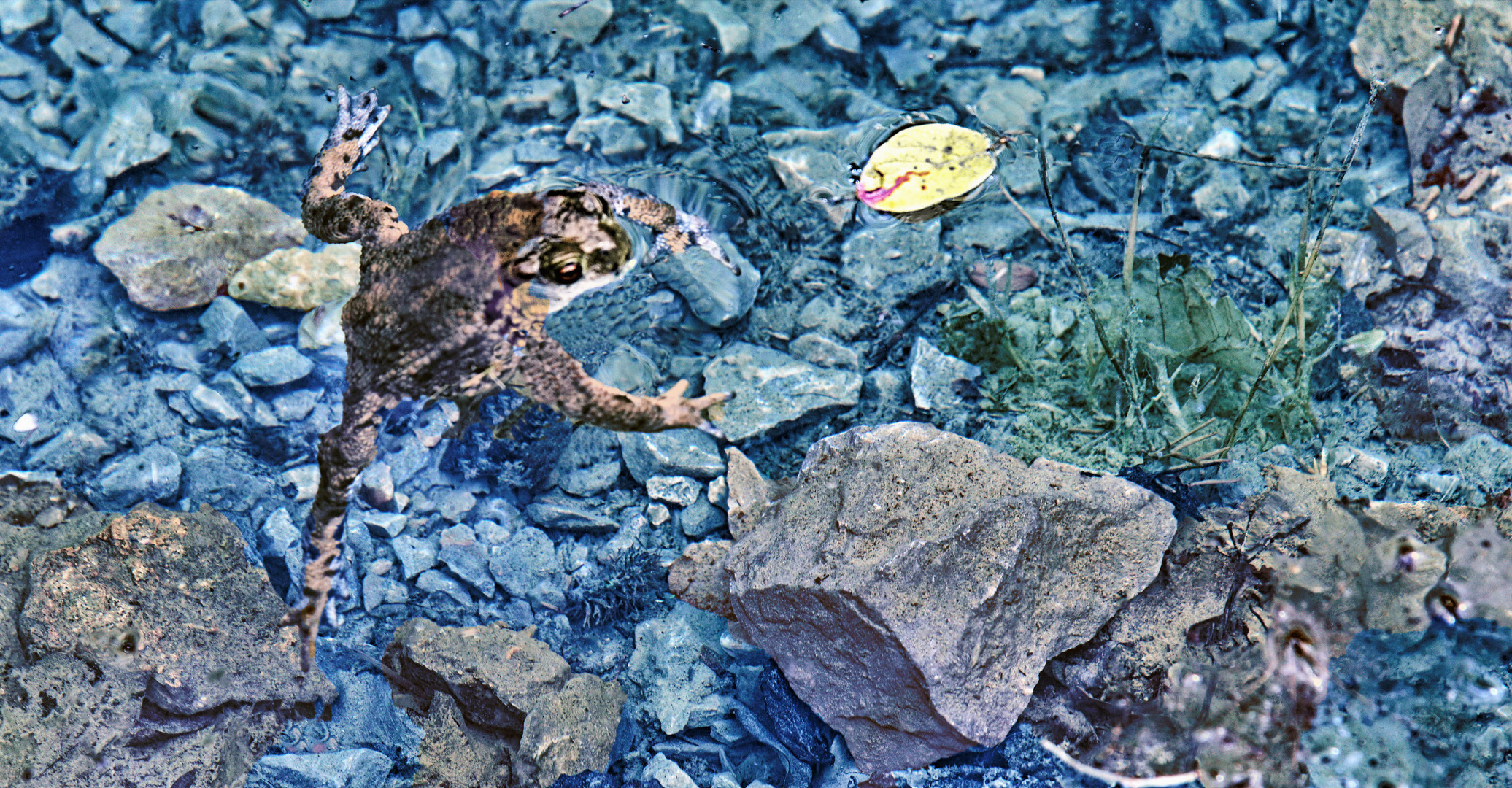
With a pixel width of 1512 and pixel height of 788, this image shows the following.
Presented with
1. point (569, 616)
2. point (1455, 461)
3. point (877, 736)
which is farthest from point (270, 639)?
point (1455, 461)

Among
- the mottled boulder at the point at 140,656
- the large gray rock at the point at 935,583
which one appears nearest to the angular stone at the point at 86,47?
the mottled boulder at the point at 140,656

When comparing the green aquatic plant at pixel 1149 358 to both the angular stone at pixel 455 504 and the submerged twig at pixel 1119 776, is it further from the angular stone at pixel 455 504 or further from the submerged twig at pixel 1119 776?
the angular stone at pixel 455 504

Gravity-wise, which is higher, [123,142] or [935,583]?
[123,142]

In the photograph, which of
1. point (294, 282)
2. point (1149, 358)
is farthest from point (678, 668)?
point (294, 282)

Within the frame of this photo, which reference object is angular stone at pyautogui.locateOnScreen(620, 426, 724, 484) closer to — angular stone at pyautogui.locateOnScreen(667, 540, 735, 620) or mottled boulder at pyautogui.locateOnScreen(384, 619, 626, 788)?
angular stone at pyautogui.locateOnScreen(667, 540, 735, 620)

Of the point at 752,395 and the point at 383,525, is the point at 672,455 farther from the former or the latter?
the point at 383,525

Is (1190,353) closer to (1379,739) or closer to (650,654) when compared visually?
(1379,739)
